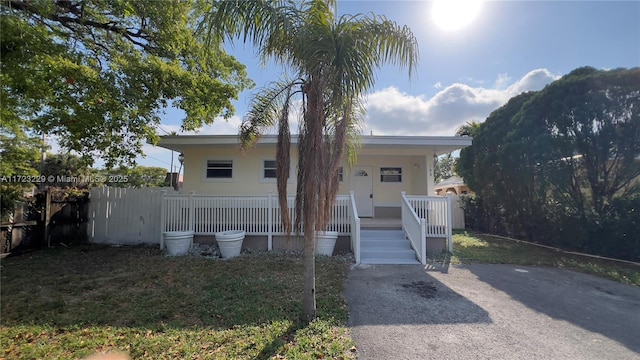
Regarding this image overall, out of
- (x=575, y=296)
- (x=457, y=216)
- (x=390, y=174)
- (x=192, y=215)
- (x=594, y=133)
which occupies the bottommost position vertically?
(x=575, y=296)

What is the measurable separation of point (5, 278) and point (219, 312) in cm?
→ 478

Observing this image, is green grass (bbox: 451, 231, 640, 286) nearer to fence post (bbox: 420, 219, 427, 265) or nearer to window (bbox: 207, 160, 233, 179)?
fence post (bbox: 420, 219, 427, 265)

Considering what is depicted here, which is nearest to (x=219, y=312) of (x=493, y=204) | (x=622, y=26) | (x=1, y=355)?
(x=1, y=355)

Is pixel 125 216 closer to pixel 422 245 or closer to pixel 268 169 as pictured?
pixel 268 169

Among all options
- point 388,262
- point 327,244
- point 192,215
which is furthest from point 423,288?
point 192,215

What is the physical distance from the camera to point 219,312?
4266mm

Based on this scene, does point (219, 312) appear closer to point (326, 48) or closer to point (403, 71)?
point (326, 48)

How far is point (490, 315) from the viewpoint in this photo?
14.1ft

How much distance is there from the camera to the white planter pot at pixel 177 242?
306 inches

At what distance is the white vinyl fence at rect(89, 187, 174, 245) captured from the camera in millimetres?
9164

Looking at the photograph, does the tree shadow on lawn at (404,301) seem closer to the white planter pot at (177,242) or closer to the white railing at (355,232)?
the white railing at (355,232)

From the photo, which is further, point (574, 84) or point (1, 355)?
point (574, 84)

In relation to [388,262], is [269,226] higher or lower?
higher

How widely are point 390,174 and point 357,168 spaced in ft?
4.43
